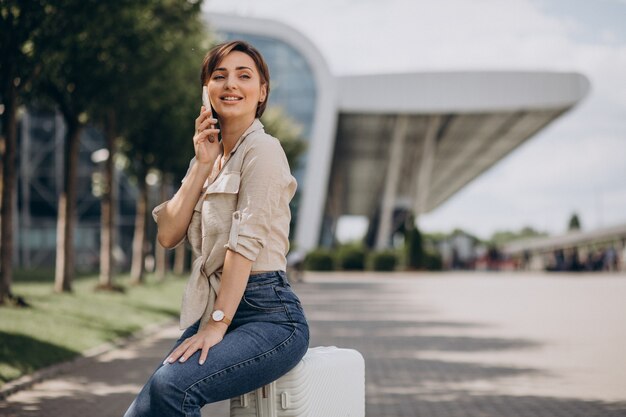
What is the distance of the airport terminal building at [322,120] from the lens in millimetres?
46938

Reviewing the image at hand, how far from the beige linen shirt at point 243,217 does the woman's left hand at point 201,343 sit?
0.10 meters

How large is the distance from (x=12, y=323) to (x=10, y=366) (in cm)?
294

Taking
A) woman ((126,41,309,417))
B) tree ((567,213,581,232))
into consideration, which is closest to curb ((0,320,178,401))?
A: woman ((126,41,309,417))

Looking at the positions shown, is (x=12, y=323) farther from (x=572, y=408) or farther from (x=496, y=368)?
(x=572, y=408)

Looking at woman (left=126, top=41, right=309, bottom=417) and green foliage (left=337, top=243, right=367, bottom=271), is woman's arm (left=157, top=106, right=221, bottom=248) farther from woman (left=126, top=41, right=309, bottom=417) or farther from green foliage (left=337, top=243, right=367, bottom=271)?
green foliage (left=337, top=243, right=367, bottom=271)

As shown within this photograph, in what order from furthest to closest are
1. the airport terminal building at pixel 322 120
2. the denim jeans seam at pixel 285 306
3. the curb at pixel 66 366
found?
the airport terminal building at pixel 322 120, the curb at pixel 66 366, the denim jeans seam at pixel 285 306

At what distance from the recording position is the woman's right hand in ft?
10.1

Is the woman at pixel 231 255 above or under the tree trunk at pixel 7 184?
under

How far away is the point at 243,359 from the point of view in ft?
9.10

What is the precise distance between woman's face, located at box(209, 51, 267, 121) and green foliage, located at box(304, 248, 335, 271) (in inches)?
1778

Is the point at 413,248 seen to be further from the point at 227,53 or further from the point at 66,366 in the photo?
the point at 227,53

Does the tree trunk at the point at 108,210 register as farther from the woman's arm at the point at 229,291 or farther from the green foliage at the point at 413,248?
the green foliage at the point at 413,248

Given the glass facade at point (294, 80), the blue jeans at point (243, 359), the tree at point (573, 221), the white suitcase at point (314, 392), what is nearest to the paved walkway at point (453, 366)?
the white suitcase at point (314, 392)

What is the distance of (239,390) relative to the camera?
9.25 feet
